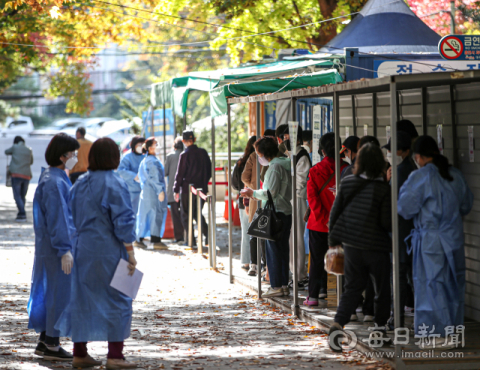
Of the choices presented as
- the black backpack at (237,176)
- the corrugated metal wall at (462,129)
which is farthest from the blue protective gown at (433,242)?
the black backpack at (237,176)

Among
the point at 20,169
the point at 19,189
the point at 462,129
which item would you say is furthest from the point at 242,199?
the point at 19,189

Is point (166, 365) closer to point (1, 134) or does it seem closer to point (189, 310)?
point (189, 310)

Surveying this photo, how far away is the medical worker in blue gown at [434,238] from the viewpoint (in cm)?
583

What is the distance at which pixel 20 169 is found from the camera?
1789cm

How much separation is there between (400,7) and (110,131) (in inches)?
929

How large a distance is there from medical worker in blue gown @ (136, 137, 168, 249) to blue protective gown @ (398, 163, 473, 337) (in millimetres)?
7655

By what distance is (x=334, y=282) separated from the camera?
947 cm

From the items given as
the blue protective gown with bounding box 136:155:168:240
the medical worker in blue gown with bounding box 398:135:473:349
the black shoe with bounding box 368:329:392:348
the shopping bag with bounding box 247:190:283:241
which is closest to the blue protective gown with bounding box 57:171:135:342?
the black shoe with bounding box 368:329:392:348

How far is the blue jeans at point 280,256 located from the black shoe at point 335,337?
217 centimetres

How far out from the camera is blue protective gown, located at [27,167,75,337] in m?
5.91

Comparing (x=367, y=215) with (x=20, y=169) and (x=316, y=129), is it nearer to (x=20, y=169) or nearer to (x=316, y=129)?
(x=316, y=129)

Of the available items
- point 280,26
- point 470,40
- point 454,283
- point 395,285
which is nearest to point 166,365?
point 395,285

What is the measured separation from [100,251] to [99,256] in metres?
0.04

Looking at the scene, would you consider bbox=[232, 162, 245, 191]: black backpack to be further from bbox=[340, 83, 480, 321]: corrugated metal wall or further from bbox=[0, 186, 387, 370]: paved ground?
bbox=[340, 83, 480, 321]: corrugated metal wall
